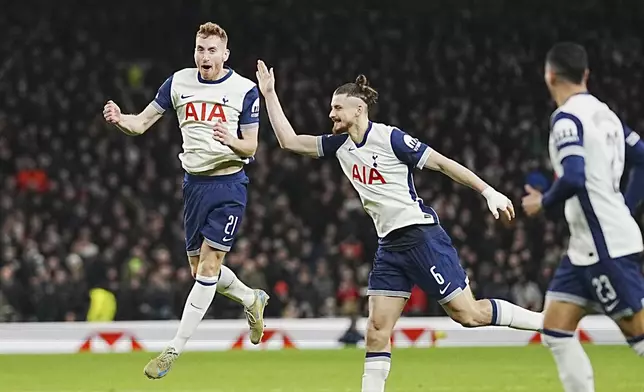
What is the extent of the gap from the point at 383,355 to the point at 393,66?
825 inches

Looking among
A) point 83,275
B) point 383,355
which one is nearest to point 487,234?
point 83,275

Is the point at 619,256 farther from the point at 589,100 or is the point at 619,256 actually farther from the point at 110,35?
the point at 110,35

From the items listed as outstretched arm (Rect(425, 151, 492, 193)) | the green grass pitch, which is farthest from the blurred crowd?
outstretched arm (Rect(425, 151, 492, 193))

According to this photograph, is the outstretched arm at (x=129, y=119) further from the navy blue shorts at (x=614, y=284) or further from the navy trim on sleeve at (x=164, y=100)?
the navy blue shorts at (x=614, y=284)

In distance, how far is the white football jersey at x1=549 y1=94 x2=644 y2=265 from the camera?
284 inches

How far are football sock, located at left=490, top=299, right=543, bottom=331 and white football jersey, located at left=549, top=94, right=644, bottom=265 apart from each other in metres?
2.44

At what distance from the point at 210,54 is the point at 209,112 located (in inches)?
18.2

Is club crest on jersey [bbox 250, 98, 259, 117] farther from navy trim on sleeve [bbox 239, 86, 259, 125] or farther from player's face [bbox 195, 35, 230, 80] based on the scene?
player's face [bbox 195, 35, 230, 80]

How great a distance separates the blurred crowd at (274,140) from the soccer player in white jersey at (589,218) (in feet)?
43.2

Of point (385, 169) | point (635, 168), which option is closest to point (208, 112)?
point (385, 169)

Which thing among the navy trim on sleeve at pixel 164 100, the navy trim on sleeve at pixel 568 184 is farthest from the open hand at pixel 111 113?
the navy trim on sleeve at pixel 568 184

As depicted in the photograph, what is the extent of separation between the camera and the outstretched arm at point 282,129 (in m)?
9.55

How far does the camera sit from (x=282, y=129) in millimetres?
9672

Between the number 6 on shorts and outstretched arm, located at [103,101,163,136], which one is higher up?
outstretched arm, located at [103,101,163,136]
